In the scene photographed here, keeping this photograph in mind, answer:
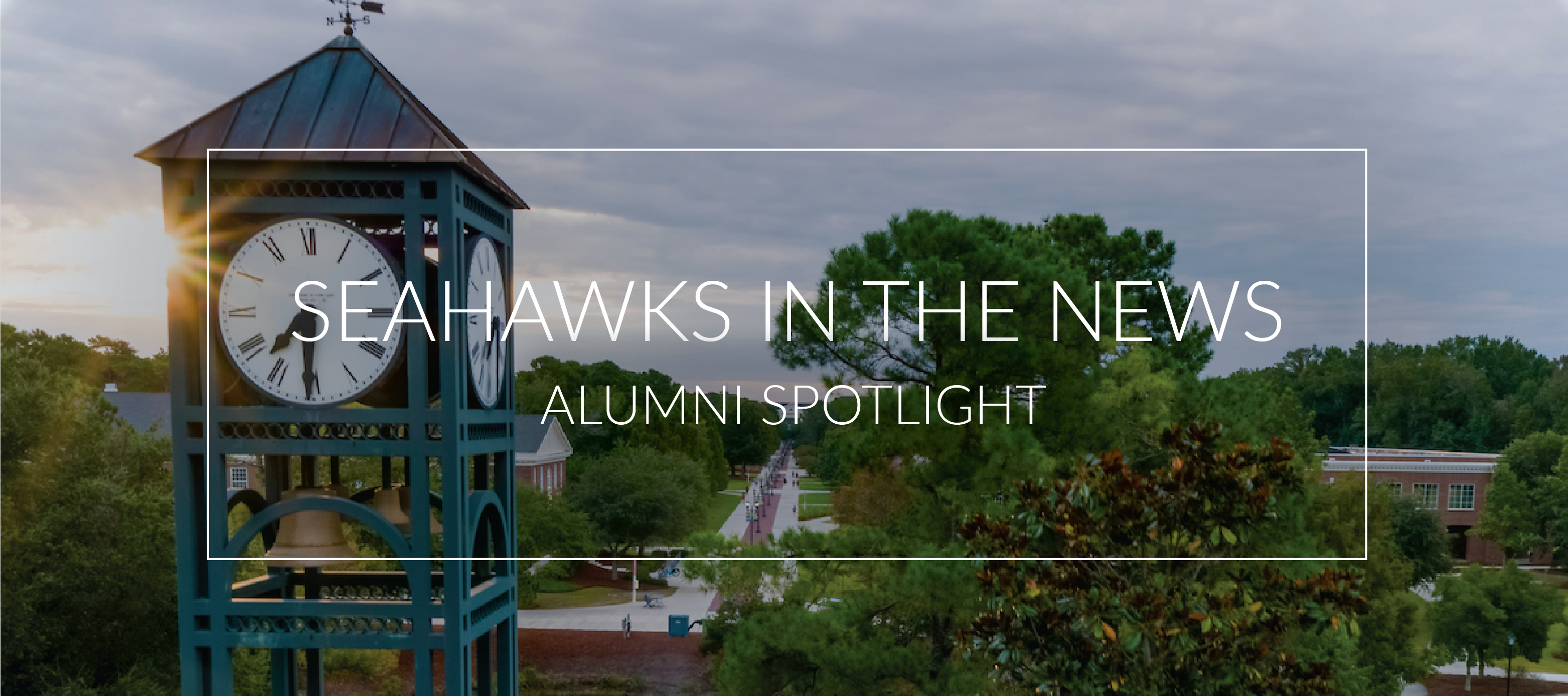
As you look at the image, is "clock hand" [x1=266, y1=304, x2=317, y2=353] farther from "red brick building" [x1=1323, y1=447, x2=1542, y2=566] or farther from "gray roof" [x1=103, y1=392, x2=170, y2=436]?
"gray roof" [x1=103, y1=392, x2=170, y2=436]

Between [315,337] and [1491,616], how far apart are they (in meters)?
26.6

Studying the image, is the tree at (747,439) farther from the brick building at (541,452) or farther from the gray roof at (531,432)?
the gray roof at (531,432)

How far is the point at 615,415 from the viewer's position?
40.2 m

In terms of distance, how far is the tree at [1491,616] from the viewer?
25.4 meters

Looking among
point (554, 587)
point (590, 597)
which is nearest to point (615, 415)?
point (554, 587)

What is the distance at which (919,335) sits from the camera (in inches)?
635

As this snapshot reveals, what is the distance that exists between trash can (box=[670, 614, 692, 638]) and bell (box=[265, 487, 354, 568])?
67.7ft

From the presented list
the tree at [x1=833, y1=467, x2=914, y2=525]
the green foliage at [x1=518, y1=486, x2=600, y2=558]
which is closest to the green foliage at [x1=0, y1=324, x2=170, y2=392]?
the green foliage at [x1=518, y1=486, x2=600, y2=558]

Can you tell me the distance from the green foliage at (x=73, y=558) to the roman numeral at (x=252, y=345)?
670 inches

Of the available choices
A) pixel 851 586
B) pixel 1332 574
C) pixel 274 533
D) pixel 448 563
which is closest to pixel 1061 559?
pixel 1332 574

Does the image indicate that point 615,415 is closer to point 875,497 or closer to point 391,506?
point 875,497

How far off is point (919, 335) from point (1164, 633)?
29.8 feet

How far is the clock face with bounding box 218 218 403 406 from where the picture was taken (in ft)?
21.8

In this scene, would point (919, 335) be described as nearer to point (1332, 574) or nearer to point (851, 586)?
point (851, 586)
